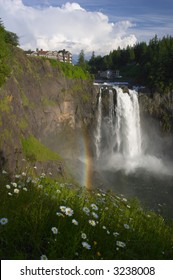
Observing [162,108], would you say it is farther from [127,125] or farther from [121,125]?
[121,125]

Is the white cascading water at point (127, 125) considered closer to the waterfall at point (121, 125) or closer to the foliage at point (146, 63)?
the waterfall at point (121, 125)

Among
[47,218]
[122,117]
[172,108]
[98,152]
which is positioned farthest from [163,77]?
[47,218]

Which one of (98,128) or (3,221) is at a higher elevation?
(3,221)

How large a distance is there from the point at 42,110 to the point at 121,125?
18422 mm

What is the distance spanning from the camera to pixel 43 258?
488 cm

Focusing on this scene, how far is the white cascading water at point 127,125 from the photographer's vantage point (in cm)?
6359

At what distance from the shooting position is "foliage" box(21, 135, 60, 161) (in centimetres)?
3942

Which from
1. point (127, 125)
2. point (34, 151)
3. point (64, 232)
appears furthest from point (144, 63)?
point (64, 232)

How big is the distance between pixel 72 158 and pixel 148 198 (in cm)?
1718

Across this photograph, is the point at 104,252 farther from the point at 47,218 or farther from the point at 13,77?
the point at 13,77

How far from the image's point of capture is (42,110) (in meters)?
51.8

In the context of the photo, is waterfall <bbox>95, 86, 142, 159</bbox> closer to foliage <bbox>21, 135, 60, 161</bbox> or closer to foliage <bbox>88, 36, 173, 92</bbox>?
foliage <bbox>88, 36, 173, 92</bbox>

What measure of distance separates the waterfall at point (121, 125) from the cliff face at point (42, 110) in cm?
329
